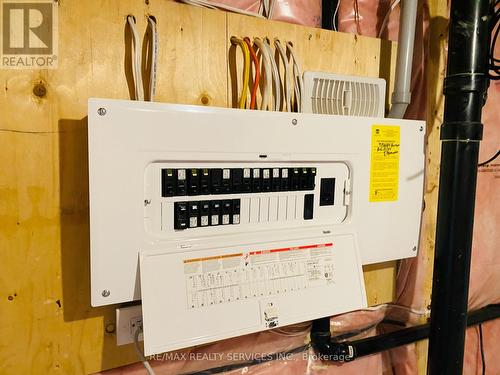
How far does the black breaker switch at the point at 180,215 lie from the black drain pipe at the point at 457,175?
569 mm

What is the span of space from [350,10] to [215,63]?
42cm

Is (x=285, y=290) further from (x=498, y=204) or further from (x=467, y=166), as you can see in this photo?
(x=498, y=204)

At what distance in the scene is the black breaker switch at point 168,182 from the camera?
0.58 metres

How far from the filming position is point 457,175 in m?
0.72

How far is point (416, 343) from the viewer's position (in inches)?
36.8

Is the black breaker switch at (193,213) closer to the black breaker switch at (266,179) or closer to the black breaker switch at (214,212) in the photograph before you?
the black breaker switch at (214,212)

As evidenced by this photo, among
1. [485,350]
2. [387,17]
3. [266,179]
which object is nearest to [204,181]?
[266,179]

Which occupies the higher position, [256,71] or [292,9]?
[292,9]

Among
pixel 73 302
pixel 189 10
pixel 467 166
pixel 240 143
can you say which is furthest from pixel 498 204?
pixel 73 302

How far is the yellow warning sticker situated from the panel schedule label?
0.17 m

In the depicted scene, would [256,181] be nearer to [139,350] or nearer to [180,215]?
[180,215]

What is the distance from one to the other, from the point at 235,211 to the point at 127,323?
0.98 ft

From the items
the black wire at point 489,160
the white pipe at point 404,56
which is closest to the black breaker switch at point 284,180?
the white pipe at point 404,56

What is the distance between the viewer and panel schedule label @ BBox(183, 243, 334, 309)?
1.95ft
